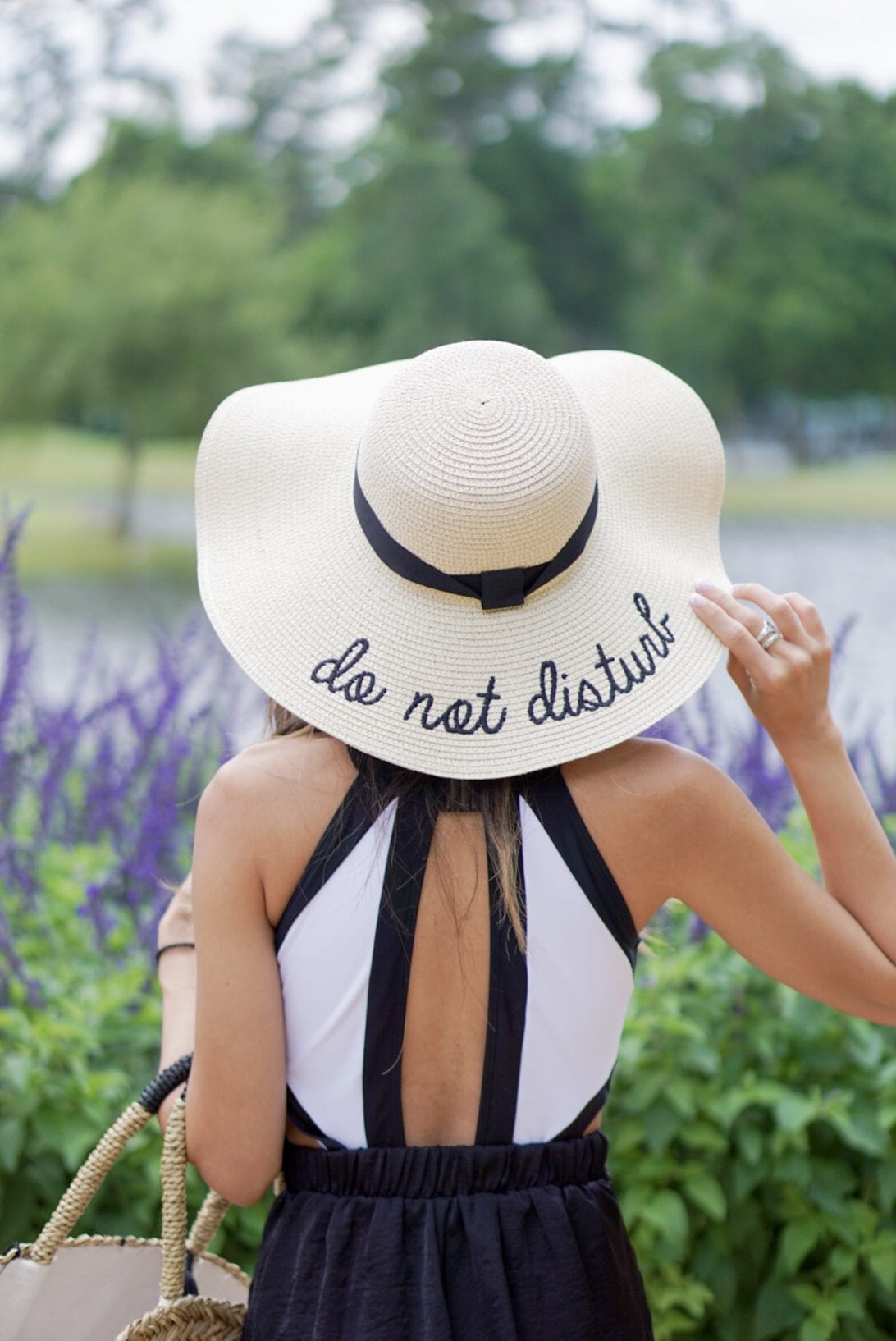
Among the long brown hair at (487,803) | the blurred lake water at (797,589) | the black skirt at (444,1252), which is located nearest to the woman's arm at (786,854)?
the long brown hair at (487,803)

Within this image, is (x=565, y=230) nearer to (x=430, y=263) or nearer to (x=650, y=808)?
(x=430, y=263)

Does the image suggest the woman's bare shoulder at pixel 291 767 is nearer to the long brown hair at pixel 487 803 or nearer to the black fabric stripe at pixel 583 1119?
the long brown hair at pixel 487 803

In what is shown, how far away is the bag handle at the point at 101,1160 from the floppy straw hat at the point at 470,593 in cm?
33

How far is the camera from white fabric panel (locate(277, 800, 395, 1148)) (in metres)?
0.98

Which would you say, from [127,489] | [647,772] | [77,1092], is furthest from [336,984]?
[127,489]

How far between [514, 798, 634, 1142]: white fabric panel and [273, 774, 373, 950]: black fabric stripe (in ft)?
0.38

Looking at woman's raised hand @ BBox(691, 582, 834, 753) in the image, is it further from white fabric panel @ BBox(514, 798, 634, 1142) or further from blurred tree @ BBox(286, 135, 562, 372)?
blurred tree @ BBox(286, 135, 562, 372)

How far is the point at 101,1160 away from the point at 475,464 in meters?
0.61

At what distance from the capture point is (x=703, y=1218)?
192cm

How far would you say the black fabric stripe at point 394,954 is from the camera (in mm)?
981

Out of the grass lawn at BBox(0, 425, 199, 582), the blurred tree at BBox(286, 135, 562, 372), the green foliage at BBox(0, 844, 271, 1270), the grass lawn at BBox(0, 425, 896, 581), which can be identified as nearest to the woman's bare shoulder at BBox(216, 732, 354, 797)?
the green foliage at BBox(0, 844, 271, 1270)

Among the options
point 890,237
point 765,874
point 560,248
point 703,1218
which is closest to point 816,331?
point 890,237

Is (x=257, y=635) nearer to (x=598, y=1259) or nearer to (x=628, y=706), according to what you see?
(x=628, y=706)

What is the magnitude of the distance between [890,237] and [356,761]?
423 centimetres
